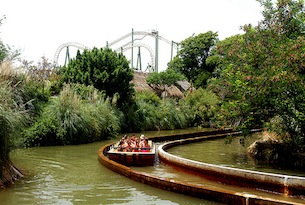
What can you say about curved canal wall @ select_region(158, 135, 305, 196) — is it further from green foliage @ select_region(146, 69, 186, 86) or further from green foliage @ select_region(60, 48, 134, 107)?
green foliage @ select_region(146, 69, 186, 86)

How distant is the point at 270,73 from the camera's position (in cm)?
1099

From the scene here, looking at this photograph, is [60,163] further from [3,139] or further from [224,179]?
[224,179]

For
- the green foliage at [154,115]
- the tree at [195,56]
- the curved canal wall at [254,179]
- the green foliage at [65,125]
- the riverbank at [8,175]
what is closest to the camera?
the curved canal wall at [254,179]

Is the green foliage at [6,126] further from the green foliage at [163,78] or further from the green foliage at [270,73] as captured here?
the green foliage at [163,78]

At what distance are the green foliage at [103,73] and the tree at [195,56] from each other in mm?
28830

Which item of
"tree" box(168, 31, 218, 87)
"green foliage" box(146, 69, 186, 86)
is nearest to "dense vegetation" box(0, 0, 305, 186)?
"green foliage" box(146, 69, 186, 86)

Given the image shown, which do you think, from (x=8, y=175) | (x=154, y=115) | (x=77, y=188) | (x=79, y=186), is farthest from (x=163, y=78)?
(x=8, y=175)

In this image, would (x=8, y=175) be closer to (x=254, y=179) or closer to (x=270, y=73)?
(x=254, y=179)

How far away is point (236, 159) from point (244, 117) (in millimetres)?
2302

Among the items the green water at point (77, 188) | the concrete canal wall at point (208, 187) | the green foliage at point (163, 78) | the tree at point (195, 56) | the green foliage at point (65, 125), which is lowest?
the green water at point (77, 188)

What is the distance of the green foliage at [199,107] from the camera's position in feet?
112

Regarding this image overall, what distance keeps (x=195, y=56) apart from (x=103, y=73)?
33586 millimetres

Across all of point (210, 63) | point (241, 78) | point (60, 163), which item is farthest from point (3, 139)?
point (210, 63)

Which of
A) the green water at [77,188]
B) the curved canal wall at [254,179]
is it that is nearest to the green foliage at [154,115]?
the green water at [77,188]
